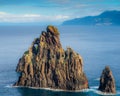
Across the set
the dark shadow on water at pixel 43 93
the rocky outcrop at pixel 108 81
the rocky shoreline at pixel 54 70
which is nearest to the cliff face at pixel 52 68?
the rocky shoreline at pixel 54 70

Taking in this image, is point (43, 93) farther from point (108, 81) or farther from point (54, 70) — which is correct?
point (108, 81)

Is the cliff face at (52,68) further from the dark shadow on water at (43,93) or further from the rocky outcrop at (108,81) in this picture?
the rocky outcrop at (108,81)

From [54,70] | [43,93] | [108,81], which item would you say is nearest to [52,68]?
[54,70]

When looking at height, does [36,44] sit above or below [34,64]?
above

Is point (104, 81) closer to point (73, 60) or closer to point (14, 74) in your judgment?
point (73, 60)

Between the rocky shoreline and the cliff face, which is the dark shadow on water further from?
the cliff face

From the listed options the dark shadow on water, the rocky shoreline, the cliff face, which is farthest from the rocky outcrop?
the cliff face

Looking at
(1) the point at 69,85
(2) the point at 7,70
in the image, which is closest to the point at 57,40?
(1) the point at 69,85

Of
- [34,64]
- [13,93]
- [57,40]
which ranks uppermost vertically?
[57,40]
